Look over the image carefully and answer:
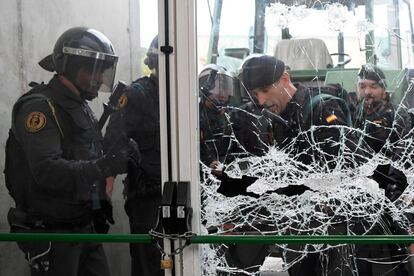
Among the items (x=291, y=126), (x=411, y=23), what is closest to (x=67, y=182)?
(x=291, y=126)

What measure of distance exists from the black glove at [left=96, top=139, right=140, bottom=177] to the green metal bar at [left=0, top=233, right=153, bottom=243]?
25 cm

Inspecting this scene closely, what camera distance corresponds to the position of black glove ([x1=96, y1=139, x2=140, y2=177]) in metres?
1.71

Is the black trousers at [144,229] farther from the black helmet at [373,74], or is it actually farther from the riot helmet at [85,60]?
the black helmet at [373,74]

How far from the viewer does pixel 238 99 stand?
1.65 metres

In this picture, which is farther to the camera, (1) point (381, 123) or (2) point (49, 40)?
Result: (2) point (49, 40)

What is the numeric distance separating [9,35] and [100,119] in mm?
482

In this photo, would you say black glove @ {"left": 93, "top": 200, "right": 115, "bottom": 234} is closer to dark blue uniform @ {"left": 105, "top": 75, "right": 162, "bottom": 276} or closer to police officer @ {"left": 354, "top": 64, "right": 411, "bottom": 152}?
dark blue uniform @ {"left": 105, "top": 75, "right": 162, "bottom": 276}

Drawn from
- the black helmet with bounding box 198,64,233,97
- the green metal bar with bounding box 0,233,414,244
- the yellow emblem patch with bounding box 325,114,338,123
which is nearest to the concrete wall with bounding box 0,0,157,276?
the green metal bar with bounding box 0,233,414,244

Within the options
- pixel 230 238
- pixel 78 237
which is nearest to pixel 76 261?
pixel 78 237

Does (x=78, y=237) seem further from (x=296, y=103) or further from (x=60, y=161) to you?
(x=296, y=103)

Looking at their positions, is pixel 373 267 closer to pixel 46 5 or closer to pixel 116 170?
pixel 116 170

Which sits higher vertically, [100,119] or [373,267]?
[100,119]

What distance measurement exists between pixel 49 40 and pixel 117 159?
531mm

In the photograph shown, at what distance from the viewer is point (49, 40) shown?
1.72 m
